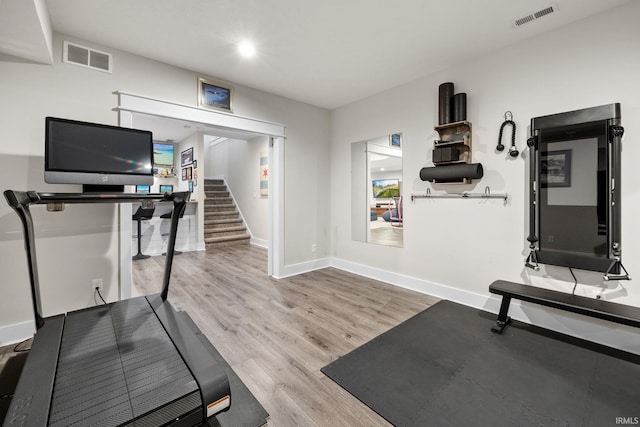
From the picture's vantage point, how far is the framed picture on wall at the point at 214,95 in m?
3.24

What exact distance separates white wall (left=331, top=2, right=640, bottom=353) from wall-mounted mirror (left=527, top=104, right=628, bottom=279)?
0.10 m

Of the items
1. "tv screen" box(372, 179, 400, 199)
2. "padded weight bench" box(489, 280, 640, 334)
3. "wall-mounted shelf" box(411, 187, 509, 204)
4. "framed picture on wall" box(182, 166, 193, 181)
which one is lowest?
"padded weight bench" box(489, 280, 640, 334)

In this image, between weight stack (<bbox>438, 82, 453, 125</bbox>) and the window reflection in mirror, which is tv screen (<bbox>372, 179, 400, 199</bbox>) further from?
the window reflection in mirror

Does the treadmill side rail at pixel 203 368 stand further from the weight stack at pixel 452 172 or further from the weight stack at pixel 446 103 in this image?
the weight stack at pixel 446 103

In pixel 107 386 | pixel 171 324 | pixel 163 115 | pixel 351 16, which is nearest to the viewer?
pixel 107 386

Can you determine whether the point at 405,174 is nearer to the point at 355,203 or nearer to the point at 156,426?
the point at 355,203

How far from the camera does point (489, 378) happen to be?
6.10 feet

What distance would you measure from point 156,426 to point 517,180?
3327 millimetres

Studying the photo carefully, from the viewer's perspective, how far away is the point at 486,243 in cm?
294

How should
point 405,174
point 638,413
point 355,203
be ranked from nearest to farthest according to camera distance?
1. point 638,413
2. point 405,174
3. point 355,203

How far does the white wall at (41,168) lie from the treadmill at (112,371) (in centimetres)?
71

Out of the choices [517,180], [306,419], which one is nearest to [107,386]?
[306,419]

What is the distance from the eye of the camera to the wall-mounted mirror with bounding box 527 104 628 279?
220 centimetres

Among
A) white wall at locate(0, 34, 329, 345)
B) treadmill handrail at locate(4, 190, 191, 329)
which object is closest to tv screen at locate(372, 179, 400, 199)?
white wall at locate(0, 34, 329, 345)
